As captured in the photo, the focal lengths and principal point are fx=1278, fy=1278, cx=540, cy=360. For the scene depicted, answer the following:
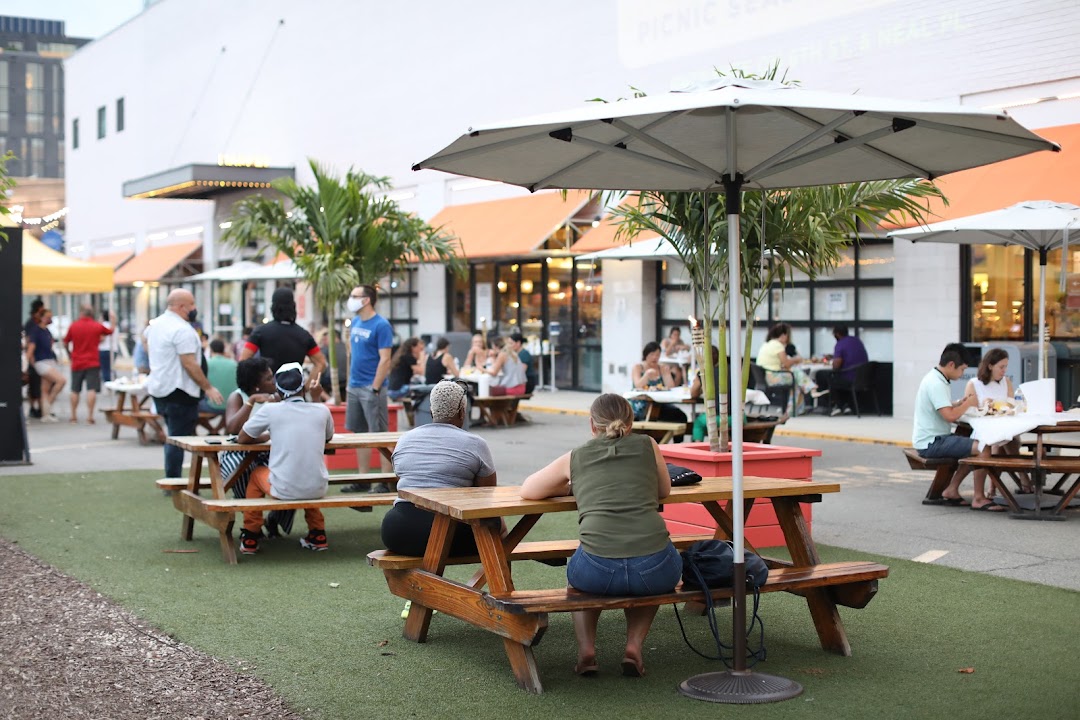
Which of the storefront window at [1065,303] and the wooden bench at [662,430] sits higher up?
the storefront window at [1065,303]

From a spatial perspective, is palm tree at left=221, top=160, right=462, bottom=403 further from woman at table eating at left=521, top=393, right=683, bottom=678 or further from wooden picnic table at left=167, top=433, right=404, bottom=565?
woman at table eating at left=521, top=393, right=683, bottom=678

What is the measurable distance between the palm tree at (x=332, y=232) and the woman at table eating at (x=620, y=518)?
9.13 meters

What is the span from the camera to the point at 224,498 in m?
9.23

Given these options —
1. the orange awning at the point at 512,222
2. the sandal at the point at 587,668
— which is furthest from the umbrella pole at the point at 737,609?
the orange awning at the point at 512,222

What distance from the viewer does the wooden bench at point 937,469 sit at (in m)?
10.6

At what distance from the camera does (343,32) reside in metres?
32.1

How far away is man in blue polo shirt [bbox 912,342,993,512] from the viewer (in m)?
10.4

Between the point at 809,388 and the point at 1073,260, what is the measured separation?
422 centimetres

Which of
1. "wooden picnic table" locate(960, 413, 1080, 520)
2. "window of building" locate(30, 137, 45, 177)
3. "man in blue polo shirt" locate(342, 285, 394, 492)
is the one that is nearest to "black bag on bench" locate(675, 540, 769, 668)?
"wooden picnic table" locate(960, 413, 1080, 520)

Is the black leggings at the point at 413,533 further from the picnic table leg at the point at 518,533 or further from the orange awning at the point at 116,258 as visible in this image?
the orange awning at the point at 116,258

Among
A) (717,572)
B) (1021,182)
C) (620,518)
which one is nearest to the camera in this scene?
(620,518)

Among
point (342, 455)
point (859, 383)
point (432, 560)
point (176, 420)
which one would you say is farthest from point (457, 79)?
point (432, 560)

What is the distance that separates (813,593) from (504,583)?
1.52 m

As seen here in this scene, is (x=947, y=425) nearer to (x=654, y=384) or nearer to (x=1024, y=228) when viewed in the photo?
(x=1024, y=228)
